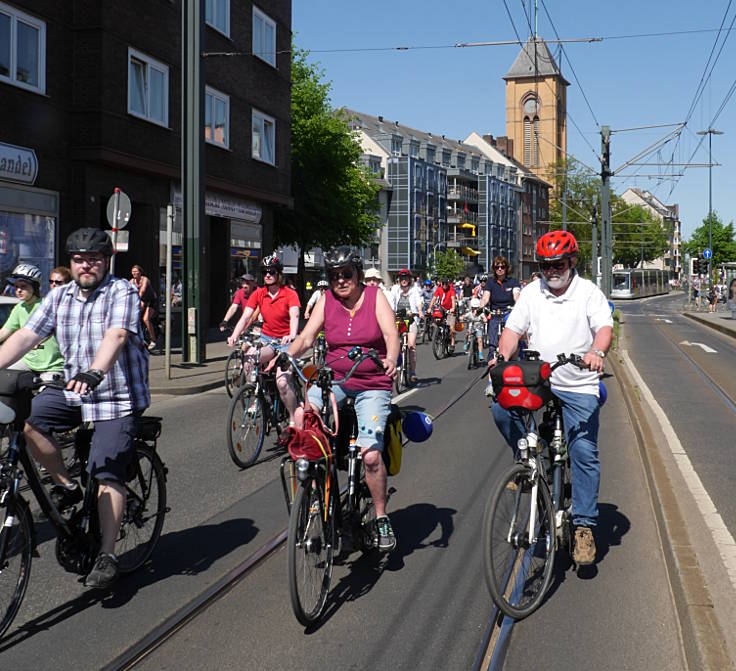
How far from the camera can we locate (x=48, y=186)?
1870cm

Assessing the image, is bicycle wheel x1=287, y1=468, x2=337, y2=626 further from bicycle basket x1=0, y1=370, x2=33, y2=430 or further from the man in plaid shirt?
bicycle basket x1=0, y1=370, x2=33, y2=430

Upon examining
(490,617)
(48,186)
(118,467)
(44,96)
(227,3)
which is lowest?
(490,617)

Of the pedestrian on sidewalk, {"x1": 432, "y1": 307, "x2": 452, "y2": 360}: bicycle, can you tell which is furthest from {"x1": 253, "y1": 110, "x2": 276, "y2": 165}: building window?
{"x1": 432, "y1": 307, "x2": 452, "y2": 360}: bicycle

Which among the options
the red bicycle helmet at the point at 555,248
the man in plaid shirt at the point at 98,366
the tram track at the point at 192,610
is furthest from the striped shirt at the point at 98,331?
the red bicycle helmet at the point at 555,248

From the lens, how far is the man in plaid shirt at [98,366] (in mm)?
4535

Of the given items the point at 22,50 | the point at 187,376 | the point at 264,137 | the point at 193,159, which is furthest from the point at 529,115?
the point at 187,376

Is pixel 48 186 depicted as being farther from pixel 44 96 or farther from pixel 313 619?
pixel 313 619

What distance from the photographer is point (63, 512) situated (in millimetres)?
4688

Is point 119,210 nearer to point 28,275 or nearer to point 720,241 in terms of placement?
point 28,275

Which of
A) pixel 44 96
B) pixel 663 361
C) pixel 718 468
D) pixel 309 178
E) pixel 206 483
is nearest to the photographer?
pixel 206 483

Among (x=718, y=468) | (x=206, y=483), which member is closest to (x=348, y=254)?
(x=206, y=483)

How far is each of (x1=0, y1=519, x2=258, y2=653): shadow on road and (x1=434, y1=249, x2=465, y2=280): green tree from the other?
3078 inches

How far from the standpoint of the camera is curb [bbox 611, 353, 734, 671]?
3838mm

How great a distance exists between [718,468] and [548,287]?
3704 millimetres
